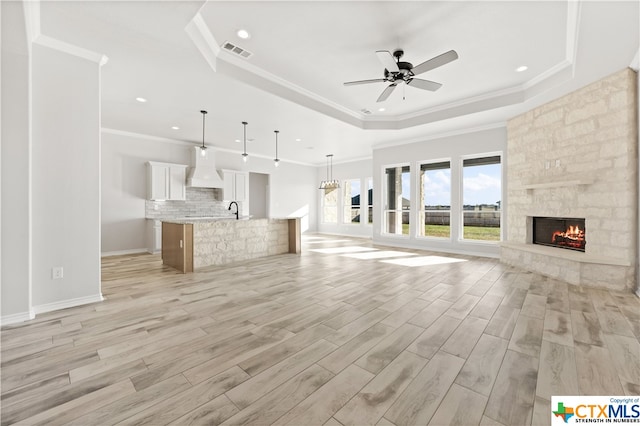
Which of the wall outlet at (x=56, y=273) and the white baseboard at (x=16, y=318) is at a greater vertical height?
the wall outlet at (x=56, y=273)

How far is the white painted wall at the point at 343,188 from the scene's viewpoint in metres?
9.74

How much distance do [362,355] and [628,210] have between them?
14.3 ft

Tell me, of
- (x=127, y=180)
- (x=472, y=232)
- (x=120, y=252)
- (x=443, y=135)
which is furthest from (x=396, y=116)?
(x=120, y=252)

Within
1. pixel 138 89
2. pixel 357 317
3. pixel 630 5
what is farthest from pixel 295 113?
pixel 630 5

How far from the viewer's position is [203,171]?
7.38m

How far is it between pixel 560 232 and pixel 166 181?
343 inches

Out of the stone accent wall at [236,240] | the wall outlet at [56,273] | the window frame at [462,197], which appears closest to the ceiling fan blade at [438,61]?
the window frame at [462,197]

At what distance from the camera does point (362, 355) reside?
197 cm

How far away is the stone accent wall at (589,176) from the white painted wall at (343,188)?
5100 mm

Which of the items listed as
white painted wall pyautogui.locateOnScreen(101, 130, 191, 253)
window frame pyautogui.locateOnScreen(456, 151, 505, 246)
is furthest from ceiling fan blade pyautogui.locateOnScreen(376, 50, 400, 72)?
white painted wall pyautogui.locateOnScreen(101, 130, 191, 253)

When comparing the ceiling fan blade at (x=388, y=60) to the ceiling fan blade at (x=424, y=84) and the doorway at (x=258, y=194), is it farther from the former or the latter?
the doorway at (x=258, y=194)

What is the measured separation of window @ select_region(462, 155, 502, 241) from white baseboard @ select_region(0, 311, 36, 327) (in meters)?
7.56

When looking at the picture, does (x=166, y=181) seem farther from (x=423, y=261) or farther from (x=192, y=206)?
(x=423, y=261)

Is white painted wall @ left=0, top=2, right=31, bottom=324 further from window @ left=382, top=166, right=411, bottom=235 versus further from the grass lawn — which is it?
the grass lawn
